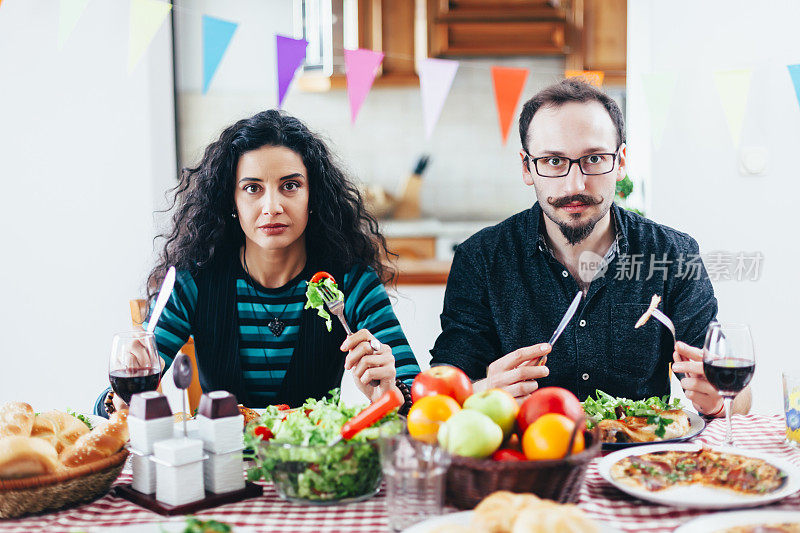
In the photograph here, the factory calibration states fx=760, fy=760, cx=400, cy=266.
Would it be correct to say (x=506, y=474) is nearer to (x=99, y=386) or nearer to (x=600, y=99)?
(x=600, y=99)

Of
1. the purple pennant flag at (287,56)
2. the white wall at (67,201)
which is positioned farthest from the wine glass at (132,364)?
the white wall at (67,201)

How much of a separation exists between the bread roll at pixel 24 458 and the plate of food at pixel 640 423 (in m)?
0.80

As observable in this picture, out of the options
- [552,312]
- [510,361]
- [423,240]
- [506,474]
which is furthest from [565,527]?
[423,240]

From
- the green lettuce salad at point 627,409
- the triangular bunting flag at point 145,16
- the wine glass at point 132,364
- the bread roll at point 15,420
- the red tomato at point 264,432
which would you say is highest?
the triangular bunting flag at point 145,16

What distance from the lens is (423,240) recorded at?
4258 millimetres

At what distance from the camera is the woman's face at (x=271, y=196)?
5.78 ft

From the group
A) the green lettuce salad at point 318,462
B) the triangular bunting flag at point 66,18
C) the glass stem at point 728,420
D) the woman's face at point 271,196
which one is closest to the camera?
the green lettuce salad at point 318,462

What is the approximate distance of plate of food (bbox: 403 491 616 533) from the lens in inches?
30.9

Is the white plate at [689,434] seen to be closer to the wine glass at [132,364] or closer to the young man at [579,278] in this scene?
the young man at [579,278]

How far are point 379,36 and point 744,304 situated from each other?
8.20 ft

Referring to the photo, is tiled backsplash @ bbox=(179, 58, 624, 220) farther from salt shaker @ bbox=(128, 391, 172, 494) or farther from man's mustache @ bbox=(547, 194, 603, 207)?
salt shaker @ bbox=(128, 391, 172, 494)

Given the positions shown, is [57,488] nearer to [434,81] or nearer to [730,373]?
[730,373]

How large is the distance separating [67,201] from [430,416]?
7.64ft

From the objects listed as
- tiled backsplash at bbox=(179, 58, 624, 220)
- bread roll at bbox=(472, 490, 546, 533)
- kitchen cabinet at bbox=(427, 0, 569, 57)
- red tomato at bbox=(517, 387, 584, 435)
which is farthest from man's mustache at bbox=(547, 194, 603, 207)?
tiled backsplash at bbox=(179, 58, 624, 220)
